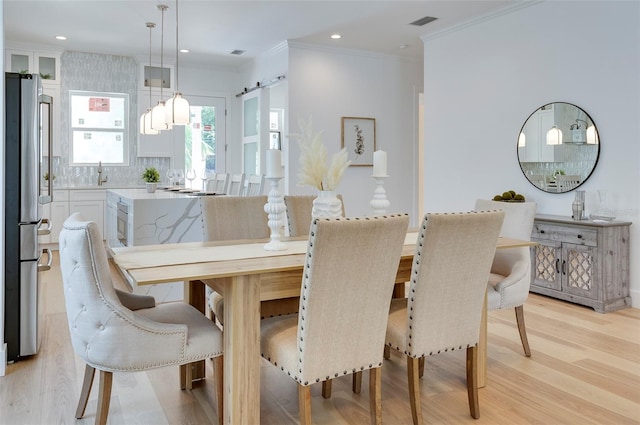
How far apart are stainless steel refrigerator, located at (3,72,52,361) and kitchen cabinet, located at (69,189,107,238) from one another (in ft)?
13.7

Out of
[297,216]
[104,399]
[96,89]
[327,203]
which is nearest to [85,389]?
[104,399]

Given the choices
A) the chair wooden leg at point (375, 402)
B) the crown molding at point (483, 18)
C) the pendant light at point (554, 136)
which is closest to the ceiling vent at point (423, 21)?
the crown molding at point (483, 18)

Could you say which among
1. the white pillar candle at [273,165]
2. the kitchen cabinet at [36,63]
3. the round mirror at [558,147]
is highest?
the kitchen cabinet at [36,63]

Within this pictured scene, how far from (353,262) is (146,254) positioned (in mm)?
1060

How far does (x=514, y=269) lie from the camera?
2975 millimetres

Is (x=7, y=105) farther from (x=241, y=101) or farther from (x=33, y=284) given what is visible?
(x=241, y=101)

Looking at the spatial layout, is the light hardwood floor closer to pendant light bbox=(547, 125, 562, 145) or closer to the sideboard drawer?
the sideboard drawer

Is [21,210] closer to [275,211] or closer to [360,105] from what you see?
[275,211]

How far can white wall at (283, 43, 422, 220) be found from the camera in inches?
255

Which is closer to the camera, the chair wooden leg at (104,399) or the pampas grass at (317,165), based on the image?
the chair wooden leg at (104,399)

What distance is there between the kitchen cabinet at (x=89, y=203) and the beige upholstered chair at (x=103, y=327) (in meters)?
5.34

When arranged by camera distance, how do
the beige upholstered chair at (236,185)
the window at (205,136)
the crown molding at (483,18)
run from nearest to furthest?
the crown molding at (483,18)
the beige upholstered chair at (236,185)
the window at (205,136)

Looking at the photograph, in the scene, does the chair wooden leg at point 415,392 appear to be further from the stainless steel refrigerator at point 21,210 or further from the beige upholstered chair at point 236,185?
the beige upholstered chair at point 236,185

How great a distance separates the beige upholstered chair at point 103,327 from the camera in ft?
6.05
